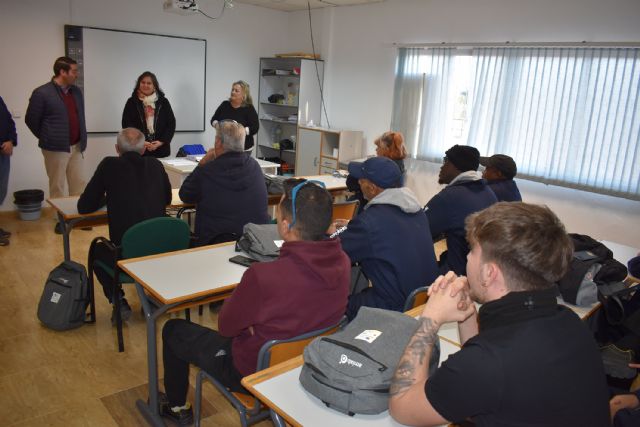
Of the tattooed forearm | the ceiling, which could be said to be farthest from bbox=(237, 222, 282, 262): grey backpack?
the ceiling

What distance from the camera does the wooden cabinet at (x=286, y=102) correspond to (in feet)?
24.2

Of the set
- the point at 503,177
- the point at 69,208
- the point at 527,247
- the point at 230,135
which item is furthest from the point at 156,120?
the point at 527,247

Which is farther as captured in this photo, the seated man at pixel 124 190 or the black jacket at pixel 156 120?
the black jacket at pixel 156 120

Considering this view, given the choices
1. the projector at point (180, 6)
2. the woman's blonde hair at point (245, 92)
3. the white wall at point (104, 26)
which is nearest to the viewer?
the projector at point (180, 6)

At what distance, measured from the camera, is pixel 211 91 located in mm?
7254

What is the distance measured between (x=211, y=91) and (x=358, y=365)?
653 centimetres

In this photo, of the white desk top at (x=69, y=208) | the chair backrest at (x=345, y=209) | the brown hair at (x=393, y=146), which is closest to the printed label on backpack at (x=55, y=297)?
the white desk top at (x=69, y=208)

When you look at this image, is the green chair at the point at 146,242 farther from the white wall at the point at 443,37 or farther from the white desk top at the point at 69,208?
the white wall at the point at 443,37

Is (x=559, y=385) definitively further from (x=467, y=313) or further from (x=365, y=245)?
(x=365, y=245)

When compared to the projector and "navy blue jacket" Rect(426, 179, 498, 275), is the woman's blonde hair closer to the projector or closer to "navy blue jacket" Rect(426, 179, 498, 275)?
the projector

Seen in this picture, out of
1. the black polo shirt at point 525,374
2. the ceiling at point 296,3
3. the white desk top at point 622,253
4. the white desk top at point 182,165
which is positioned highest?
the ceiling at point 296,3

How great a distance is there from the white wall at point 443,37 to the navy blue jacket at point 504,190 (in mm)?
1809

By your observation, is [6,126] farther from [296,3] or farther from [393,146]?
[296,3]

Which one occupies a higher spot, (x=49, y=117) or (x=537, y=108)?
(x=537, y=108)
